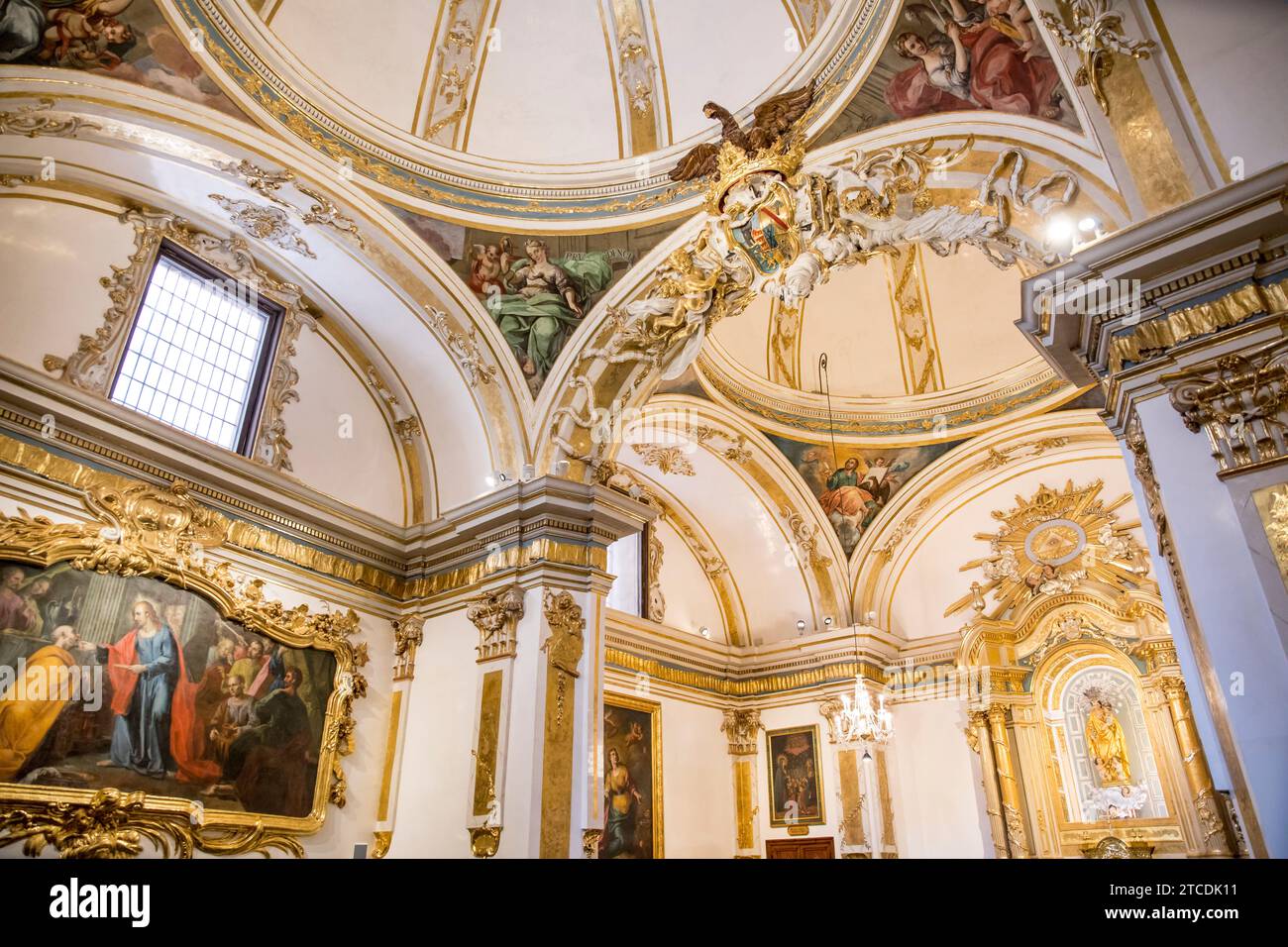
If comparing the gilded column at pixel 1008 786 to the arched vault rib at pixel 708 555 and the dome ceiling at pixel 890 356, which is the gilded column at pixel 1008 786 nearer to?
the arched vault rib at pixel 708 555

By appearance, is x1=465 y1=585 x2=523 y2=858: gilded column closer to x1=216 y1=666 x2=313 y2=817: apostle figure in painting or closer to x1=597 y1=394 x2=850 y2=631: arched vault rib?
x1=216 y1=666 x2=313 y2=817: apostle figure in painting

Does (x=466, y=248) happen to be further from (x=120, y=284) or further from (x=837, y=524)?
(x=837, y=524)

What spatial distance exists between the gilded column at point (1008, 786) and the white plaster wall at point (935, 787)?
0.40 metres

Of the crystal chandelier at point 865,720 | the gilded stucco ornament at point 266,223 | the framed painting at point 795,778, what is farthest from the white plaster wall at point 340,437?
the framed painting at point 795,778

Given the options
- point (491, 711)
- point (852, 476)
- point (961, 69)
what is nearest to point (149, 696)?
point (491, 711)

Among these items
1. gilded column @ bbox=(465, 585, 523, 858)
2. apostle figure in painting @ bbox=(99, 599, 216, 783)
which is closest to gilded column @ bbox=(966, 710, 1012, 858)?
gilded column @ bbox=(465, 585, 523, 858)

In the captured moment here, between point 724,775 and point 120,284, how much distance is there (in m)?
12.2

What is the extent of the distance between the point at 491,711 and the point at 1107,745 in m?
10.6

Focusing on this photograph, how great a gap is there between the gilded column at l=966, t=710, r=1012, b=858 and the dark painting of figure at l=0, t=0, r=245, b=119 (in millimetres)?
14318

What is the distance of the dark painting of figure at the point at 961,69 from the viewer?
6.92 metres

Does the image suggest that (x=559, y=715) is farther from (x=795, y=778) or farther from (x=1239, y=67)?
(x=1239, y=67)

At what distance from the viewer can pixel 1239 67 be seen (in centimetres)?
558

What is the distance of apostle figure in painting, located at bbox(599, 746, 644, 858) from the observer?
40.0 feet

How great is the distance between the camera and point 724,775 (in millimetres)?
14984
